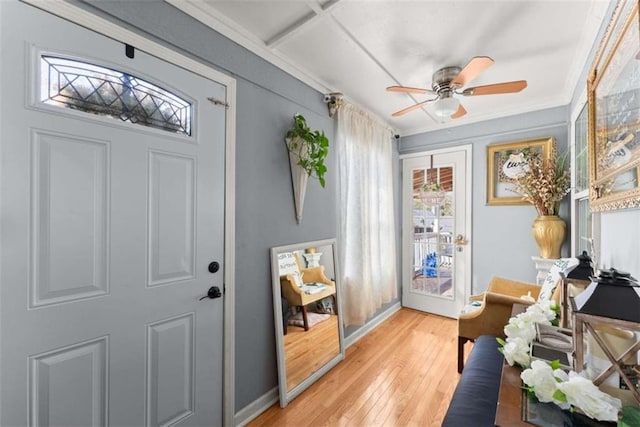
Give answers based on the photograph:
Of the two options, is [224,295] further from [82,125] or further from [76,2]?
[76,2]

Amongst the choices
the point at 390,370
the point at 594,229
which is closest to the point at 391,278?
the point at 390,370

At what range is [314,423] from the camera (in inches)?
70.2

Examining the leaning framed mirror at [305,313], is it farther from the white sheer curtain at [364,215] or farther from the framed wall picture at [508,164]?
the framed wall picture at [508,164]

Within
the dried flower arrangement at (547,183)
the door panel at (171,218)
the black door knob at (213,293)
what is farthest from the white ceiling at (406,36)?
the black door knob at (213,293)

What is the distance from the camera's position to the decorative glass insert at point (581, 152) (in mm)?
1981

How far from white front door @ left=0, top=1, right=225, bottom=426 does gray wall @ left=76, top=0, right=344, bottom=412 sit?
0.53 ft

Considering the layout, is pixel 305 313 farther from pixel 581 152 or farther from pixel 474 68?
pixel 581 152

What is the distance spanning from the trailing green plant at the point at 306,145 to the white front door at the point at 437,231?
2061 mm

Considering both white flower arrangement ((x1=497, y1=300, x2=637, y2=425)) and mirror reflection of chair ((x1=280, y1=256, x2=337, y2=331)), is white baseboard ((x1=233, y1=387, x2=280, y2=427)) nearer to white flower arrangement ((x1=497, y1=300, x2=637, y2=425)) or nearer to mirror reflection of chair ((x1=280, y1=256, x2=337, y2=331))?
mirror reflection of chair ((x1=280, y1=256, x2=337, y2=331))

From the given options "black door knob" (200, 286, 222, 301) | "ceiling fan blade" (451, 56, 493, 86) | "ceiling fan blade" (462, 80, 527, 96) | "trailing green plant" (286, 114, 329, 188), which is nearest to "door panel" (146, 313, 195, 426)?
"black door knob" (200, 286, 222, 301)

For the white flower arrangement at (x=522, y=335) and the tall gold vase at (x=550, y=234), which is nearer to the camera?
the white flower arrangement at (x=522, y=335)

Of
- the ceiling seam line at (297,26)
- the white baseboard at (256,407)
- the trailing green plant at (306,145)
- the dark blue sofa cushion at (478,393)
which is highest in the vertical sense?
the ceiling seam line at (297,26)

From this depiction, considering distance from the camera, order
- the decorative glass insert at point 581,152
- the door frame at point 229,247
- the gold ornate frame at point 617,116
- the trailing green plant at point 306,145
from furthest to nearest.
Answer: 1. the trailing green plant at point 306,145
2. the decorative glass insert at point 581,152
3. the door frame at point 229,247
4. the gold ornate frame at point 617,116

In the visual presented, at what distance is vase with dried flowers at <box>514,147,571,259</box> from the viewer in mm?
2592
